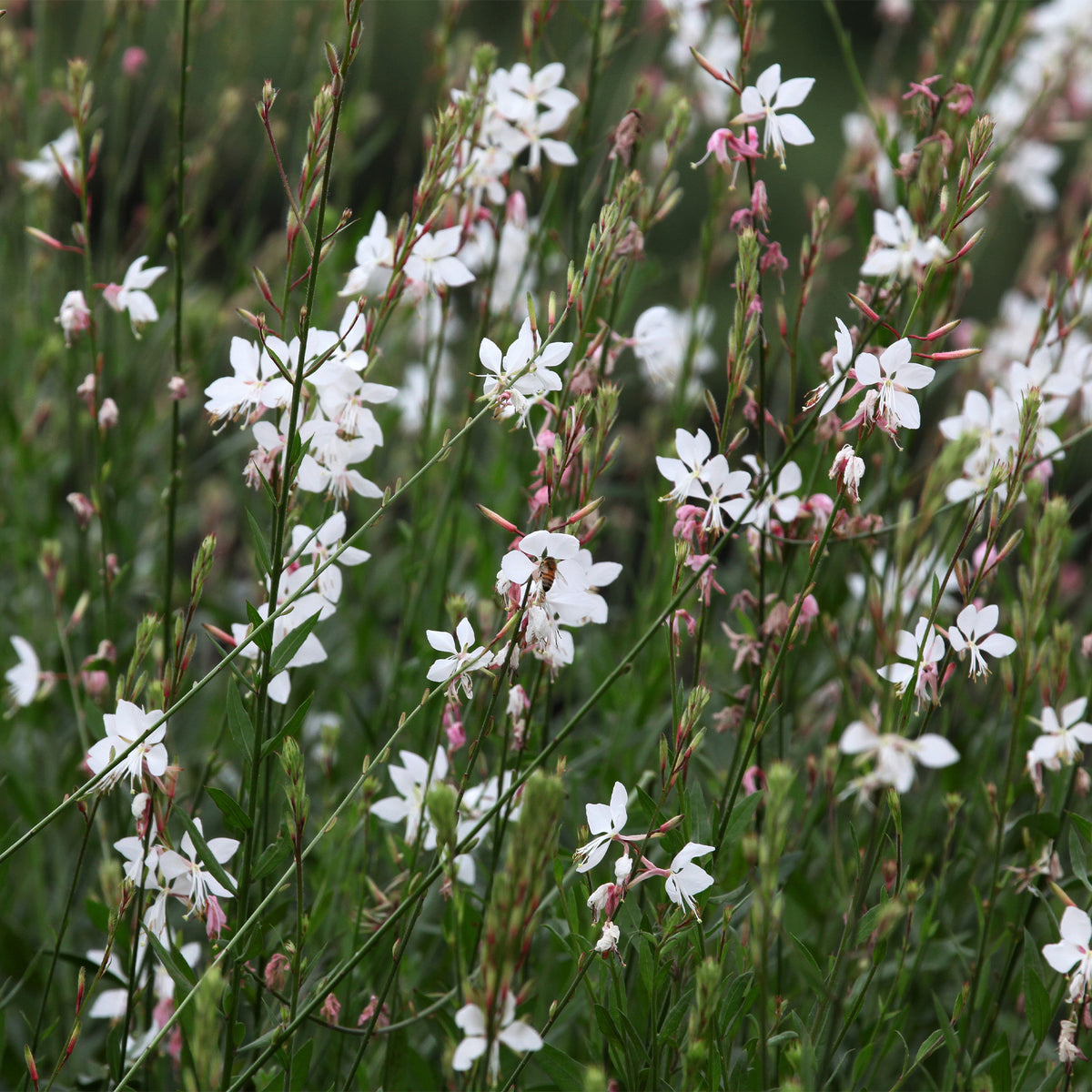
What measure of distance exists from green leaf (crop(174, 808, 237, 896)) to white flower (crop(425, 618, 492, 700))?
21 cm

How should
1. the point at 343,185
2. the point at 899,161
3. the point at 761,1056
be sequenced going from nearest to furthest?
the point at 761,1056
the point at 899,161
the point at 343,185

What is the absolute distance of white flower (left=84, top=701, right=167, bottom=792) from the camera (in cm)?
83

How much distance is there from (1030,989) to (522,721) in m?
0.46

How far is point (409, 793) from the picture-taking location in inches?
43.1

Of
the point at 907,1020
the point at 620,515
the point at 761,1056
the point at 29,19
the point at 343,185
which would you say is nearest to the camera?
the point at 761,1056

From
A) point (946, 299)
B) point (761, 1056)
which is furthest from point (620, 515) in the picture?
point (761, 1056)

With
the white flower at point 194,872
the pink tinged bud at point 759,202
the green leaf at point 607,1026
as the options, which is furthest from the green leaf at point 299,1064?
the pink tinged bud at point 759,202

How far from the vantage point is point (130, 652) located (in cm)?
150

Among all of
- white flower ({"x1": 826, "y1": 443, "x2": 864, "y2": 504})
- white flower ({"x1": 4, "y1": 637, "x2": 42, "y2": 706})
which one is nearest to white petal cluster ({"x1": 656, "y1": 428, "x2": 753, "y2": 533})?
white flower ({"x1": 826, "y1": 443, "x2": 864, "y2": 504})

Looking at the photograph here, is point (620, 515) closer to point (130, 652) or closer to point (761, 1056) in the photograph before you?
point (130, 652)

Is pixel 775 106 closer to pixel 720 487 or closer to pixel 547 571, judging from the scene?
pixel 720 487

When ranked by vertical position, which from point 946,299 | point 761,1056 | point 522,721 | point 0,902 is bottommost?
point 0,902

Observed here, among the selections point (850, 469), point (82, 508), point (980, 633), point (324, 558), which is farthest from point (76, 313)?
point (980, 633)

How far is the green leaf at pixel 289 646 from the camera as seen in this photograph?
2.77 feet
